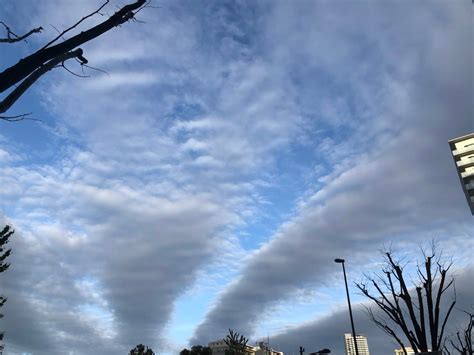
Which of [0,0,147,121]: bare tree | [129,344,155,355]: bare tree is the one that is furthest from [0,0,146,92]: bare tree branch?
[129,344,155,355]: bare tree

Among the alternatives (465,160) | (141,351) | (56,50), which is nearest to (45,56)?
(56,50)

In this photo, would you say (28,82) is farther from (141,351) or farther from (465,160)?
(465,160)

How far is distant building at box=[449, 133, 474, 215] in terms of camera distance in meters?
73.6

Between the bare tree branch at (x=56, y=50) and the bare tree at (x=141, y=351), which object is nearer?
the bare tree branch at (x=56, y=50)

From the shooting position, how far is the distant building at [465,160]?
2896 inches

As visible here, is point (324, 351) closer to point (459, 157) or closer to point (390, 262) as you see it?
point (390, 262)

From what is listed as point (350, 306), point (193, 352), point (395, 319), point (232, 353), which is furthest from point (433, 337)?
point (193, 352)

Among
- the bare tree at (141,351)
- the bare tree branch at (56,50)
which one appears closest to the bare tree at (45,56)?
the bare tree branch at (56,50)

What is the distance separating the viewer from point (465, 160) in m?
77.4

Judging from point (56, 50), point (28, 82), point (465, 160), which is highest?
point (465, 160)

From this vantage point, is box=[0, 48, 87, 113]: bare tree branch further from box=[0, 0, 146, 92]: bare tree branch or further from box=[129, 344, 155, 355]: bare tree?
box=[129, 344, 155, 355]: bare tree

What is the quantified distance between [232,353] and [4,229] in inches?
976

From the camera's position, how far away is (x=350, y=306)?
27.0 meters

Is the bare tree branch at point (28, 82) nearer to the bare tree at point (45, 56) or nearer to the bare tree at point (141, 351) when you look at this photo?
the bare tree at point (45, 56)
